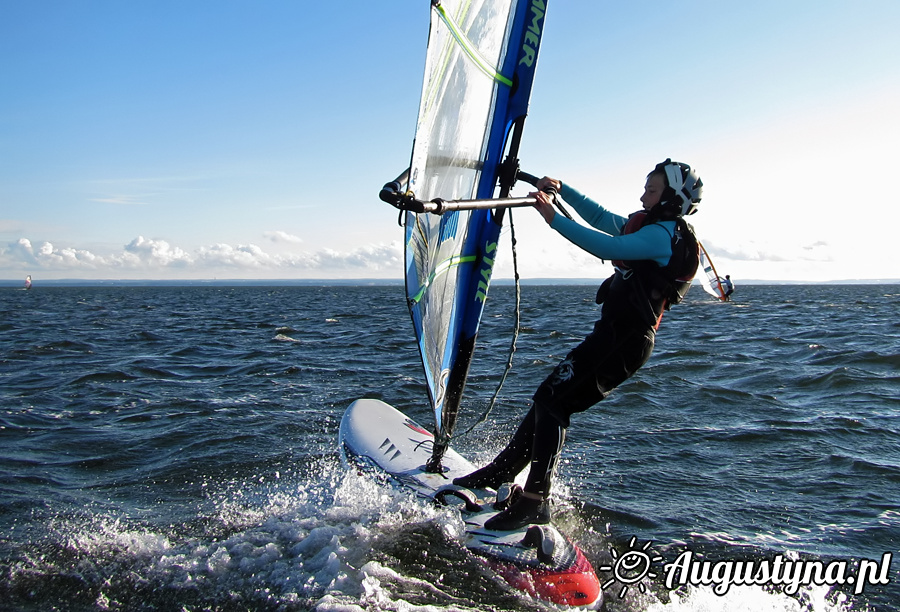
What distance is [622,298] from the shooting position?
3.74 meters

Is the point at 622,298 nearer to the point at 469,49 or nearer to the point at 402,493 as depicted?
the point at 469,49

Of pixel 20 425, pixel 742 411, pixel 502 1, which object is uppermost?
pixel 502 1

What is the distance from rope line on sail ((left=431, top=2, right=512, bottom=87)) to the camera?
3.50 meters

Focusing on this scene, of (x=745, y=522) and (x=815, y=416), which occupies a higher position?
(x=815, y=416)

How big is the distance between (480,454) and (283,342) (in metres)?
10.3

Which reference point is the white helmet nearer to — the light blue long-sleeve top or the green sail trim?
the light blue long-sleeve top

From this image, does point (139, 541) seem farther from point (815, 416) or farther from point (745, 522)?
point (815, 416)

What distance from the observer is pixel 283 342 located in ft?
52.2

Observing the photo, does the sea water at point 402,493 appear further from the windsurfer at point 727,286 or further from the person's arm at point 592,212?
the person's arm at point 592,212

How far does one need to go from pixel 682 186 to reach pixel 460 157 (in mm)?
1254

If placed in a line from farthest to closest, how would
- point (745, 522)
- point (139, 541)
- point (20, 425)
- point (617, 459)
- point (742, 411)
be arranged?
point (742, 411), point (20, 425), point (617, 459), point (745, 522), point (139, 541)

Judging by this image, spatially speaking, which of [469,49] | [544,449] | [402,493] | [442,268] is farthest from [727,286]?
[402,493]

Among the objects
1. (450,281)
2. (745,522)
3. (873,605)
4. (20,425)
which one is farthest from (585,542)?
(20,425)

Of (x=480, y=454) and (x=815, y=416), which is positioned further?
(x=815, y=416)
